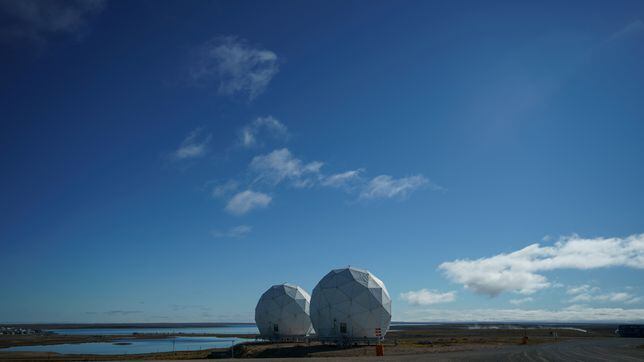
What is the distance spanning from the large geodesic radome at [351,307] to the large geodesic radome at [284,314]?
10992 mm

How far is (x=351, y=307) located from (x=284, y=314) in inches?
663

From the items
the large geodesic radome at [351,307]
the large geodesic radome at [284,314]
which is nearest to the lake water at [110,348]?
the large geodesic radome at [284,314]

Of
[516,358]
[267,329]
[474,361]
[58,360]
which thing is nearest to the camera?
[474,361]

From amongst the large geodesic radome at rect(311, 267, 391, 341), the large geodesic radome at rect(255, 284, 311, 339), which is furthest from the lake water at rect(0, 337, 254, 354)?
the large geodesic radome at rect(311, 267, 391, 341)

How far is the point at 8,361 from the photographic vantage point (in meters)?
40.9

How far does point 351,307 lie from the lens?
48.6 m

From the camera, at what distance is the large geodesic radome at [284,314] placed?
62062 millimetres

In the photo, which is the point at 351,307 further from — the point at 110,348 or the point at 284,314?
the point at 110,348

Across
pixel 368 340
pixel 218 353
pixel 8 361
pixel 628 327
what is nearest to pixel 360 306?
pixel 368 340

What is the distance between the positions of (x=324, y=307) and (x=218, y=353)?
13.2 metres

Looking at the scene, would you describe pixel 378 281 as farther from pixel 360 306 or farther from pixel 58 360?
pixel 58 360

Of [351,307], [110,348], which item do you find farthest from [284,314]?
[110,348]

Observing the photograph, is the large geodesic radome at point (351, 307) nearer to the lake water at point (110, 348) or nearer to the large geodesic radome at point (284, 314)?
the large geodesic radome at point (284, 314)

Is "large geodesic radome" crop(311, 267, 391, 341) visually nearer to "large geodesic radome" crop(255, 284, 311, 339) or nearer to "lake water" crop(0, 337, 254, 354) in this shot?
"large geodesic radome" crop(255, 284, 311, 339)
